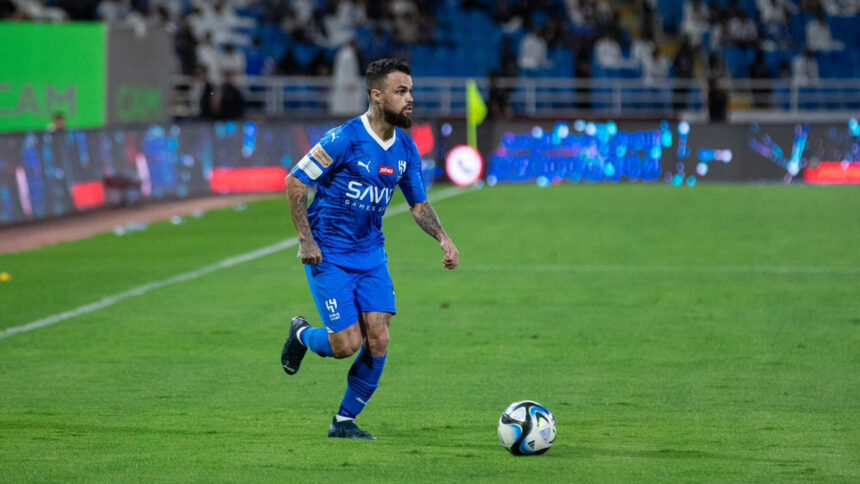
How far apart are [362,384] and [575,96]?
79.0 feet

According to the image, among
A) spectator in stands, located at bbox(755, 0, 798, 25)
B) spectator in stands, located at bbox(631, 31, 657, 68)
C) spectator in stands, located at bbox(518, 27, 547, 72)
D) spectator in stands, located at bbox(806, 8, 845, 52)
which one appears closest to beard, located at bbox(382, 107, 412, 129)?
spectator in stands, located at bbox(518, 27, 547, 72)

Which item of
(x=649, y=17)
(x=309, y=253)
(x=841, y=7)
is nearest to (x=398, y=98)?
(x=309, y=253)

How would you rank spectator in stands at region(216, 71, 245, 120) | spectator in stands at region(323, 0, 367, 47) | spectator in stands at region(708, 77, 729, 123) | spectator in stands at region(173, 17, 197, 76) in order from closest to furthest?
1. spectator in stands at region(216, 71, 245, 120)
2. spectator in stands at region(708, 77, 729, 123)
3. spectator in stands at region(173, 17, 197, 76)
4. spectator in stands at region(323, 0, 367, 47)

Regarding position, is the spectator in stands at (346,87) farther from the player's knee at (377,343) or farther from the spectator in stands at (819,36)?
the player's knee at (377,343)

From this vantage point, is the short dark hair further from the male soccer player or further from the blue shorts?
the blue shorts

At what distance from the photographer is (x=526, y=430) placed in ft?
21.6

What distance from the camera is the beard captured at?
6918mm

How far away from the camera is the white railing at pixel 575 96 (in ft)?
96.5

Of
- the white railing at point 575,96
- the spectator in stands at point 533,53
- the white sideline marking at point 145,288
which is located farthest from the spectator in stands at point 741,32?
the white sideline marking at point 145,288

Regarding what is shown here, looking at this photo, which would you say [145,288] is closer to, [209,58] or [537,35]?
[209,58]

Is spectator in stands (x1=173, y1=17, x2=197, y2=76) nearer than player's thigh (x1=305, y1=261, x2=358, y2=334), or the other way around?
player's thigh (x1=305, y1=261, x2=358, y2=334)

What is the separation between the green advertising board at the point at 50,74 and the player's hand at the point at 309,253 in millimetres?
16117

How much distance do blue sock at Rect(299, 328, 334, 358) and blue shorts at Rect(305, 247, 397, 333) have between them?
0.17 meters

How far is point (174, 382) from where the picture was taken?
8773 mm
